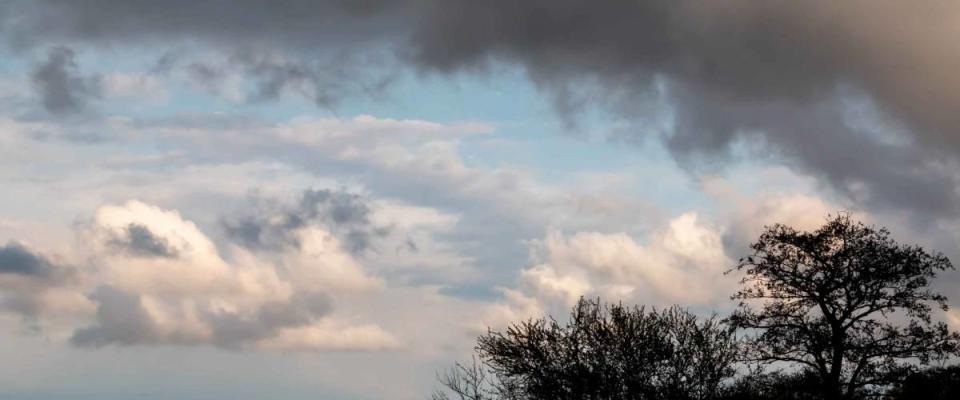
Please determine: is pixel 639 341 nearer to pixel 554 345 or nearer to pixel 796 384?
pixel 554 345

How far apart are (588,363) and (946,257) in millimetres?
15341

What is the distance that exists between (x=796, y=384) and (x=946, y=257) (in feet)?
25.0

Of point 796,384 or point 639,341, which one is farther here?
point 639,341

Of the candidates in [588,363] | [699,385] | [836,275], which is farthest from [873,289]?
[588,363]

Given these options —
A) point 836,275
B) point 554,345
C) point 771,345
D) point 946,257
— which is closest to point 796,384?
point 771,345

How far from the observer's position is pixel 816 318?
1539 inches

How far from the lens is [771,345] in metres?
39.1

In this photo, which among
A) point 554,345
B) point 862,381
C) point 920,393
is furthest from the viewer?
point 554,345

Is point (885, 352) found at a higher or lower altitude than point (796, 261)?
lower

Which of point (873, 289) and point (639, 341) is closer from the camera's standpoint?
point (873, 289)

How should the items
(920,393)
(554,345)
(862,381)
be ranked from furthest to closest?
(554,345) < (920,393) < (862,381)

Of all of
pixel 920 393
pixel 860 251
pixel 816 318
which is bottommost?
pixel 920 393

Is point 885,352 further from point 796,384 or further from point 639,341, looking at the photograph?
point 639,341

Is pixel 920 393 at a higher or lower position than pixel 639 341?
lower
